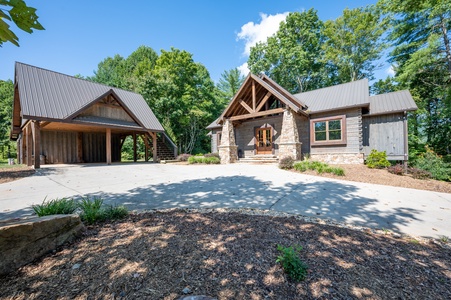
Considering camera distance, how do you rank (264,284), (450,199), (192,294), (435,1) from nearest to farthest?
(192,294) → (264,284) → (450,199) → (435,1)

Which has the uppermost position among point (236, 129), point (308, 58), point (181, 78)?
point (308, 58)

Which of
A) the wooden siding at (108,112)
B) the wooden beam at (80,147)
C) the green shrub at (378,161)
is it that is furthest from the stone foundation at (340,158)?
the wooden beam at (80,147)

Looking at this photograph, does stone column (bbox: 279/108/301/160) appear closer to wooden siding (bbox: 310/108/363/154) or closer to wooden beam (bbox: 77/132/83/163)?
wooden siding (bbox: 310/108/363/154)

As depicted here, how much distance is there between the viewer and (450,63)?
14.2 meters

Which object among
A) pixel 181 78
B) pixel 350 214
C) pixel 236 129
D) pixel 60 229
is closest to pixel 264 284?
pixel 60 229

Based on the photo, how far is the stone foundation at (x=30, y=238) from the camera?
1859 mm

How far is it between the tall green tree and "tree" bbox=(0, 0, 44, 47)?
2631 cm

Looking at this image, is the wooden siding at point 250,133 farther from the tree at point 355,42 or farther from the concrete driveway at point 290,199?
the tree at point 355,42

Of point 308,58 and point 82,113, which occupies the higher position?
point 308,58

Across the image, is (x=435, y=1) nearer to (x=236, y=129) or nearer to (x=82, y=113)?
(x=236, y=129)

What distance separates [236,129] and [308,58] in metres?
15.6

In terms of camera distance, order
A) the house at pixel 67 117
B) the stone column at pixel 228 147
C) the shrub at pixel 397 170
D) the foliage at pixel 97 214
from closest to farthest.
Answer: the foliage at pixel 97 214 → the shrub at pixel 397 170 → the house at pixel 67 117 → the stone column at pixel 228 147

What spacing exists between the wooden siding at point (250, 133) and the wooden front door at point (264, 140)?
0.34 meters

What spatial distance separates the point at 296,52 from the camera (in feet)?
76.9
